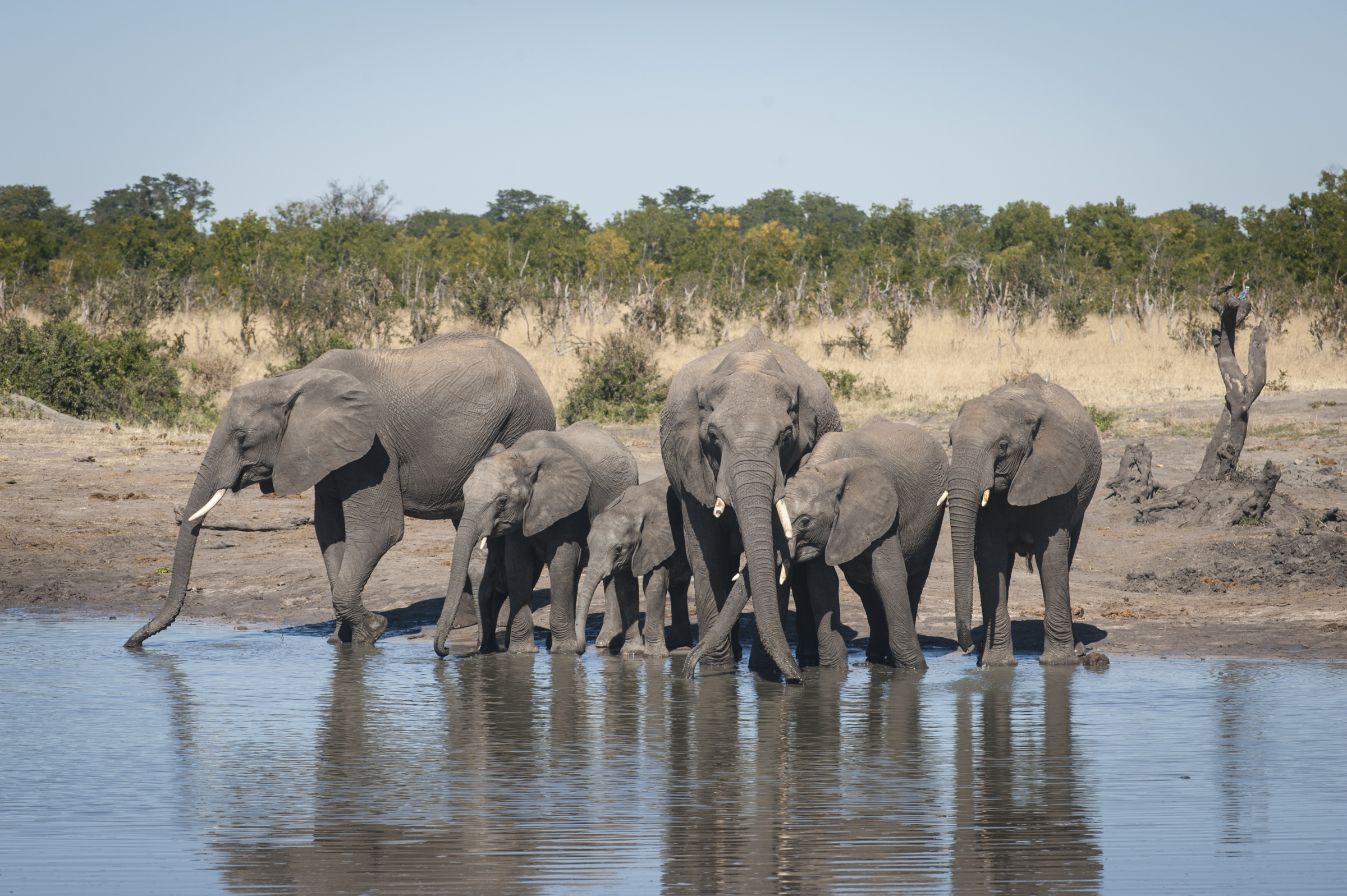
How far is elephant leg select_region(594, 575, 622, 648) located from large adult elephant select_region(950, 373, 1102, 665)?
2216mm

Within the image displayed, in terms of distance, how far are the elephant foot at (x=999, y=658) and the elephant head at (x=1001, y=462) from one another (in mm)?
614

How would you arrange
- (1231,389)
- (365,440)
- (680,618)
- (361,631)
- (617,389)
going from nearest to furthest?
(365,440) → (680,618) → (361,631) → (1231,389) → (617,389)

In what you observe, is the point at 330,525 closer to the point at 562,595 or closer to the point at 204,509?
the point at 204,509

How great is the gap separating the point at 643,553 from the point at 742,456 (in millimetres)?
1848

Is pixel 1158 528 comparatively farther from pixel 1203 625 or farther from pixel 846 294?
pixel 846 294

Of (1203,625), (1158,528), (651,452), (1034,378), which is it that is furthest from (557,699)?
(651,452)

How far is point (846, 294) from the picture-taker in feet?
118

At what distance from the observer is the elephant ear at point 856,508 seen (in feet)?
25.6

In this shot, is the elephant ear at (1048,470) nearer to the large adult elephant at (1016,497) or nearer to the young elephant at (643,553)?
the large adult elephant at (1016,497)

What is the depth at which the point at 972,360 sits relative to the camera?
26.4m

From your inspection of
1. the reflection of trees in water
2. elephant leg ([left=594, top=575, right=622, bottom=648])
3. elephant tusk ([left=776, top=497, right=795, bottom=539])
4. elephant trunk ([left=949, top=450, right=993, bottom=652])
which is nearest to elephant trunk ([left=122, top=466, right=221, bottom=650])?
elephant leg ([left=594, top=575, right=622, bottom=648])

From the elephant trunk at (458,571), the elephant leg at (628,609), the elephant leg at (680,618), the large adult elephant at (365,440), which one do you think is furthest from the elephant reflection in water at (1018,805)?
the large adult elephant at (365,440)

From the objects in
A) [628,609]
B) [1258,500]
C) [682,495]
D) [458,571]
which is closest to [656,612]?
[628,609]

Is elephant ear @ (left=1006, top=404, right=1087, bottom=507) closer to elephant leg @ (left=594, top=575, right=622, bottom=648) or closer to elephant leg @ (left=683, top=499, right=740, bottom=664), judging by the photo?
elephant leg @ (left=683, top=499, right=740, bottom=664)
